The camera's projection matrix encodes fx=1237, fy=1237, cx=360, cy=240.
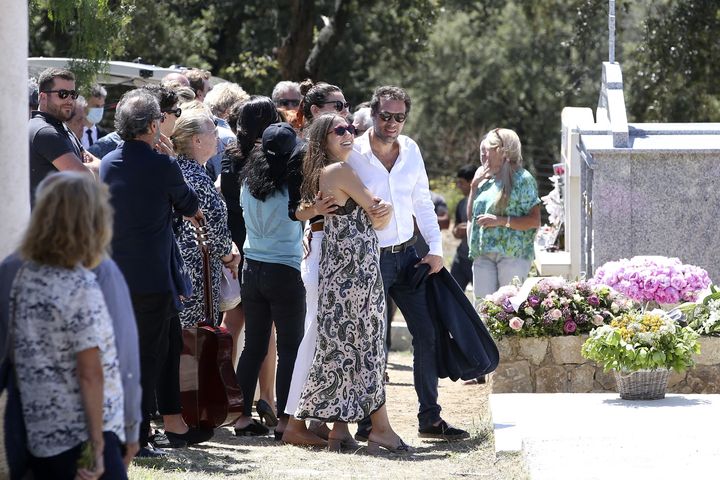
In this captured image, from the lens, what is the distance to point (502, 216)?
8.73 meters

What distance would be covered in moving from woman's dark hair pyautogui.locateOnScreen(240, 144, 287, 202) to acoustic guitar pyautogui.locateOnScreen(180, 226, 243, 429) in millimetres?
787

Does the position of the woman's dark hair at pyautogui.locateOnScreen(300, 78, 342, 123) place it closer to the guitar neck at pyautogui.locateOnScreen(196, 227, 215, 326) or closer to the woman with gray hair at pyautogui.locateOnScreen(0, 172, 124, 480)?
the guitar neck at pyautogui.locateOnScreen(196, 227, 215, 326)

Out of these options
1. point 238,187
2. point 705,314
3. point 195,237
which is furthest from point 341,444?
point 705,314

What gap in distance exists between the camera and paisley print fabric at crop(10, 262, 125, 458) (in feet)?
12.0

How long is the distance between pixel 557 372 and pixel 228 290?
2144 mm

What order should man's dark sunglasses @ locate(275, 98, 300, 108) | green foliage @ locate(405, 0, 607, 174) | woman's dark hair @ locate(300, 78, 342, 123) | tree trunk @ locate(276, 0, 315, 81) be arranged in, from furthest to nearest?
green foliage @ locate(405, 0, 607, 174), tree trunk @ locate(276, 0, 315, 81), man's dark sunglasses @ locate(275, 98, 300, 108), woman's dark hair @ locate(300, 78, 342, 123)

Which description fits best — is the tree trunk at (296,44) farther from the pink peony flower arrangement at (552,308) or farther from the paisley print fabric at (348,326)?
the paisley print fabric at (348,326)

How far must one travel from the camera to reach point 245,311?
22.6 feet

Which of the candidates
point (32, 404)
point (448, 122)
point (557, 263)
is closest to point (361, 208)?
point (32, 404)

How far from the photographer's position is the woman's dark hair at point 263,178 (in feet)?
21.8

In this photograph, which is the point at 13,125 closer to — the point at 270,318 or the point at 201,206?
the point at 201,206

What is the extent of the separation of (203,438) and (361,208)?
149 centimetres

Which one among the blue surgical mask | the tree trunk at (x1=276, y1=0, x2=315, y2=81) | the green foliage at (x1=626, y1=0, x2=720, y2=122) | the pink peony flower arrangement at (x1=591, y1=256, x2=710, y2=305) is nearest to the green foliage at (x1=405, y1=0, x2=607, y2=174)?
the tree trunk at (x1=276, y1=0, x2=315, y2=81)

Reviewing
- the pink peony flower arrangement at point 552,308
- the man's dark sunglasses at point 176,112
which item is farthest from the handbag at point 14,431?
the pink peony flower arrangement at point 552,308
